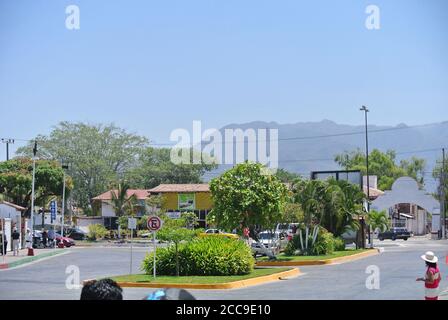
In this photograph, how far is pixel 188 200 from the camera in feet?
271

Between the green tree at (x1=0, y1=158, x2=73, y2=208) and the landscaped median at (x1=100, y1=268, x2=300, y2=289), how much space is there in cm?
4381

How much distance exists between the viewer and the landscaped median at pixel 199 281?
23047 millimetres

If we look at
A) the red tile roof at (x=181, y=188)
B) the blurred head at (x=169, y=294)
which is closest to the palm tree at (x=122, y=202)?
the red tile roof at (x=181, y=188)

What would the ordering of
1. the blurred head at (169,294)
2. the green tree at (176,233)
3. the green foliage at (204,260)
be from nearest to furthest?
the blurred head at (169,294) → the green tree at (176,233) → the green foliage at (204,260)

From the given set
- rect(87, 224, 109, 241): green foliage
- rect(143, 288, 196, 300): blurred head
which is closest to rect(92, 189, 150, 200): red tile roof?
rect(87, 224, 109, 241): green foliage

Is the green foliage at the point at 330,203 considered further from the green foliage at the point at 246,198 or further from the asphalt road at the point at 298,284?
the green foliage at the point at 246,198

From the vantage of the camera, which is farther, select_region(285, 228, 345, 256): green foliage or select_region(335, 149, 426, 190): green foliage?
select_region(335, 149, 426, 190): green foliage

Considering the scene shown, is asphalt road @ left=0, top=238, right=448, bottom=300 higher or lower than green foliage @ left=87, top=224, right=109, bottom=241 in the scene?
higher

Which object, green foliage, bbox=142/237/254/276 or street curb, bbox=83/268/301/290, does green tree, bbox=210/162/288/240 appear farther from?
street curb, bbox=83/268/301/290

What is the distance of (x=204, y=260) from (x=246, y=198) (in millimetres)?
5324

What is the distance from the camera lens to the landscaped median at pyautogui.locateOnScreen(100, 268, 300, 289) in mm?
23047

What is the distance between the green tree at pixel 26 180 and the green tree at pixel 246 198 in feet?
129

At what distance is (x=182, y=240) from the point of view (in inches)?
1051

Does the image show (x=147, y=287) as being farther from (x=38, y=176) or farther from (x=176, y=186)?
(x=176, y=186)
